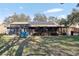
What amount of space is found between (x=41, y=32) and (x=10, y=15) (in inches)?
21.0

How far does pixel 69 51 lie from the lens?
7.85 metres

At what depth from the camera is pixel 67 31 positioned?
25.9 feet

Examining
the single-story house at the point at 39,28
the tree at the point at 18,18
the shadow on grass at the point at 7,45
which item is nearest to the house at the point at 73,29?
the single-story house at the point at 39,28

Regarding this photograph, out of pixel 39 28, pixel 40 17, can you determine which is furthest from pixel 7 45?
pixel 40 17

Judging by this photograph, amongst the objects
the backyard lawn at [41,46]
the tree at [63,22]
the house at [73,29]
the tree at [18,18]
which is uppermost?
the tree at [18,18]

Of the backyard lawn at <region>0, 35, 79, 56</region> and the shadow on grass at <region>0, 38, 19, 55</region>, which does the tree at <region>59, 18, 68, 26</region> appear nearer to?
the backyard lawn at <region>0, 35, 79, 56</region>

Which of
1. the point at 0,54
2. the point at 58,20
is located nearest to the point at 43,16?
the point at 58,20

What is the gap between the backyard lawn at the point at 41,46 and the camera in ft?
25.7

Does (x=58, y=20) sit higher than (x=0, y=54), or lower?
higher

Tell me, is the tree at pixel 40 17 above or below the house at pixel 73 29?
above

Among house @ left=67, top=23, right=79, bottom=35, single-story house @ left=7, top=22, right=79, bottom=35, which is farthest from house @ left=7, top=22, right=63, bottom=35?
house @ left=67, top=23, right=79, bottom=35

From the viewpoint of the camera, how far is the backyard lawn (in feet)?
25.7

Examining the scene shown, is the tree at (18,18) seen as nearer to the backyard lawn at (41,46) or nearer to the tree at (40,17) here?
the tree at (40,17)

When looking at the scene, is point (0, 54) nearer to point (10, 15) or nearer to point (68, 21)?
point (10, 15)
